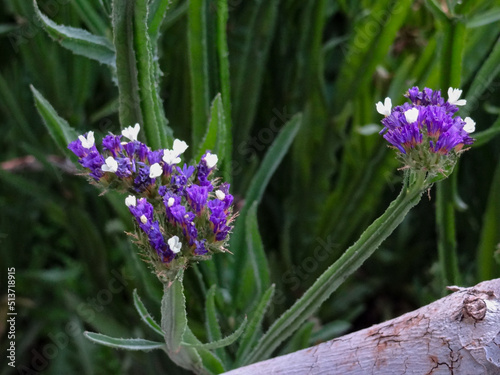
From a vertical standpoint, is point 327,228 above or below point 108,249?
below

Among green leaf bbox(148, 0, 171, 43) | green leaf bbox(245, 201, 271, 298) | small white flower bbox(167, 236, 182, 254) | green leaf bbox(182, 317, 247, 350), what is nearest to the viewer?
small white flower bbox(167, 236, 182, 254)

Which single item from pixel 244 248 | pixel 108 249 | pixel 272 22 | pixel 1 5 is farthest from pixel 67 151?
pixel 1 5

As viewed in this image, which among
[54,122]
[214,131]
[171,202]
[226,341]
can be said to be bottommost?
[226,341]

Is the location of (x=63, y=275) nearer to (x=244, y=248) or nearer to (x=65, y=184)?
(x=65, y=184)

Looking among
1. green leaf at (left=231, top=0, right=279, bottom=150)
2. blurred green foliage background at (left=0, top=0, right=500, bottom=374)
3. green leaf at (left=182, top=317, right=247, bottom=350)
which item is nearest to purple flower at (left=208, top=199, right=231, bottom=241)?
green leaf at (left=182, top=317, right=247, bottom=350)

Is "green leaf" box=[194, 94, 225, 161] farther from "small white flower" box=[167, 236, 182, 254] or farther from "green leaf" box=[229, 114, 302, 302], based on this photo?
"small white flower" box=[167, 236, 182, 254]

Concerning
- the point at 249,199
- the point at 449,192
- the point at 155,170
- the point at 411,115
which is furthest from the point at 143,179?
the point at 449,192

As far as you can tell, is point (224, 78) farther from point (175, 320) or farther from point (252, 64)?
point (175, 320)
